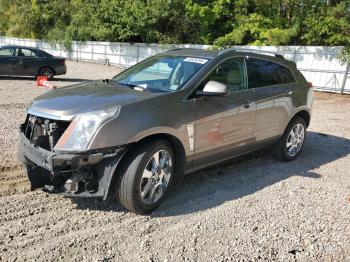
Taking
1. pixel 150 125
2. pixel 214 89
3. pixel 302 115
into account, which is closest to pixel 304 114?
pixel 302 115

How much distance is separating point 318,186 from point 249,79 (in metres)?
1.76

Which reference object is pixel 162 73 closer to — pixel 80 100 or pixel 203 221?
pixel 80 100

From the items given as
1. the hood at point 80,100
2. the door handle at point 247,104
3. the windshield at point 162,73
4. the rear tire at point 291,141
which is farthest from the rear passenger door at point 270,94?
the hood at point 80,100

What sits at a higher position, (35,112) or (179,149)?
(35,112)

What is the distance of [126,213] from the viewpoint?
14.8ft

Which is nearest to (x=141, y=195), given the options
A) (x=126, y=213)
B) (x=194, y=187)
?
(x=126, y=213)

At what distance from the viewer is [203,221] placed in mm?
4477

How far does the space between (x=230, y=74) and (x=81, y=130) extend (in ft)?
7.63

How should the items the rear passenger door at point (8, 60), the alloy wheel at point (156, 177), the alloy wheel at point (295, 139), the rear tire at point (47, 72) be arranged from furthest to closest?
the rear tire at point (47, 72) < the rear passenger door at point (8, 60) < the alloy wheel at point (295, 139) < the alloy wheel at point (156, 177)

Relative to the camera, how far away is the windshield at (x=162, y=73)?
4.98 meters

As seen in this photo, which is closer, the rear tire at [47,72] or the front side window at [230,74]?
the front side window at [230,74]

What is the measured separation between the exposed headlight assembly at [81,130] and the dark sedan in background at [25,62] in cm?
1387

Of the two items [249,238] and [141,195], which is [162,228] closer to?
[141,195]

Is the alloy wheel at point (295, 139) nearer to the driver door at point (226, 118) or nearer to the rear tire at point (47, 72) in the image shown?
the driver door at point (226, 118)
